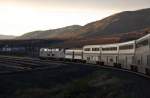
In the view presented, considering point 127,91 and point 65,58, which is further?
point 65,58

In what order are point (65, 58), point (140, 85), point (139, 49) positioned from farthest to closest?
point (65, 58) → point (139, 49) → point (140, 85)

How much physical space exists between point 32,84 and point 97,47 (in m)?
25.4

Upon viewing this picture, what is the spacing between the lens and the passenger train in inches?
1530

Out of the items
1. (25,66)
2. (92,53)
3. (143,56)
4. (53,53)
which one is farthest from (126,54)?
(53,53)

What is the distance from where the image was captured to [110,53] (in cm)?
6384

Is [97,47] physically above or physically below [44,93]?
above

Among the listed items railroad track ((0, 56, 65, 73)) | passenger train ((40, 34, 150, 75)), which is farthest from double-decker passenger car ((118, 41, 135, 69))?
railroad track ((0, 56, 65, 73))

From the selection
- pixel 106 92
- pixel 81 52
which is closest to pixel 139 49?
pixel 106 92

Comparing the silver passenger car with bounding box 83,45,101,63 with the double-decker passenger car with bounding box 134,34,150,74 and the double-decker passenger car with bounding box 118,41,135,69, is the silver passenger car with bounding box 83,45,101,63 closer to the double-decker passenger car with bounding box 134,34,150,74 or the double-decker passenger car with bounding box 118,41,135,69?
the double-decker passenger car with bounding box 118,41,135,69

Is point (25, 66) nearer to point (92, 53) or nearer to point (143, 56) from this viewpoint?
point (92, 53)

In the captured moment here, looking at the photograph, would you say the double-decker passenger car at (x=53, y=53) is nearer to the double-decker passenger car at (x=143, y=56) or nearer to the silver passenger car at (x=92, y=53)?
the silver passenger car at (x=92, y=53)

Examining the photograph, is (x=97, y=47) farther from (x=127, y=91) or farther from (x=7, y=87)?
(x=127, y=91)

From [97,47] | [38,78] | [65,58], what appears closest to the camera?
[38,78]

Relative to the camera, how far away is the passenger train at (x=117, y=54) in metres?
38.9
